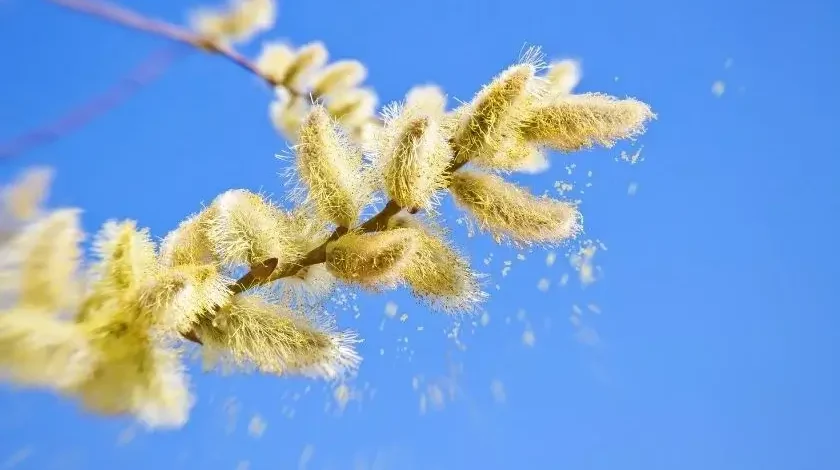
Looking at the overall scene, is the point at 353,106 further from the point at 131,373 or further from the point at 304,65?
the point at 131,373

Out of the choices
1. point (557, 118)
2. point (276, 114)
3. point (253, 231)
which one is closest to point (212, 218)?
point (253, 231)

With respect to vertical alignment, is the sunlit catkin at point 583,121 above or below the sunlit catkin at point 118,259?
above

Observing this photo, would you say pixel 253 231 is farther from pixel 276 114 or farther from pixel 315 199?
pixel 276 114

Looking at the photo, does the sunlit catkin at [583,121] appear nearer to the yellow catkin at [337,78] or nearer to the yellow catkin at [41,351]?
the yellow catkin at [41,351]

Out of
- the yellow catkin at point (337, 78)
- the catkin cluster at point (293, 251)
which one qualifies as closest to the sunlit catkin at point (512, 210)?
the catkin cluster at point (293, 251)

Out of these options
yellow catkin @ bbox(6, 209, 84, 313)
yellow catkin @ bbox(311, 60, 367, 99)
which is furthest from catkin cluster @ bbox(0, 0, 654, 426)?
yellow catkin @ bbox(311, 60, 367, 99)

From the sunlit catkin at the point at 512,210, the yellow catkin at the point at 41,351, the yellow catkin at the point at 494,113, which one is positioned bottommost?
the yellow catkin at the point at 41,351
